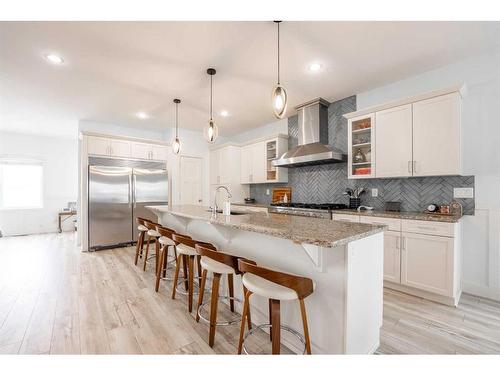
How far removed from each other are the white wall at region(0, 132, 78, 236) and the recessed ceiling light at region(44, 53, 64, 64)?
511 cm

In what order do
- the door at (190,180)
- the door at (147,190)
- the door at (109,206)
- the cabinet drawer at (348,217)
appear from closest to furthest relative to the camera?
the cabinet drawer at (348,217), the door at (109,206), the door at (147,190), the door at (190,180)

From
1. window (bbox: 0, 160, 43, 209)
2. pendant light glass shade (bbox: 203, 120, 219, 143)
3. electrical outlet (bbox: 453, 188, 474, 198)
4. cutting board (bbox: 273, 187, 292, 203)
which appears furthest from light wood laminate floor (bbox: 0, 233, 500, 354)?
window (bbox: 0, 160, 43, 209)

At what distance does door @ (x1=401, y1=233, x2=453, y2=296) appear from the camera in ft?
7.71

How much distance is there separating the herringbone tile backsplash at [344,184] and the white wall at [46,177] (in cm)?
Result: 574

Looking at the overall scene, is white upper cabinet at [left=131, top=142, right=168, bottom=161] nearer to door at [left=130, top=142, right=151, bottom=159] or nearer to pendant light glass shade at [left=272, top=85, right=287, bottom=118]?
door at [left=130, top=142, right=151, bottom=159]

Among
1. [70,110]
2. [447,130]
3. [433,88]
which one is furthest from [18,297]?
[433,88]

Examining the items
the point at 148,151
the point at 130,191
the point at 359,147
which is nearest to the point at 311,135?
the point at 359,147

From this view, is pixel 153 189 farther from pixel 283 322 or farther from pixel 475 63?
pixel 475 63

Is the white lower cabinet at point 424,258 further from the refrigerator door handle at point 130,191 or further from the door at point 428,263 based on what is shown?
the refrigerator door handle at point 130,191

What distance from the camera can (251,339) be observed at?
1.77m

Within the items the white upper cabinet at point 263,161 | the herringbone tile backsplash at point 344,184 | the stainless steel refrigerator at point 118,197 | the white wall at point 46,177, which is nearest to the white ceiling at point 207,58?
the herringbone tile backsplash at point 344,184

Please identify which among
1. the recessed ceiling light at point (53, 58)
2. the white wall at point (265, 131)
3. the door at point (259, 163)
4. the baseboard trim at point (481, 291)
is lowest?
the baseboard trim at point (481, 291)

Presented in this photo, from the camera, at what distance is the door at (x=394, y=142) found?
9.29 feet

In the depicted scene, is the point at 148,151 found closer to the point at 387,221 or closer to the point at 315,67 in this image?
the point at 315,67
